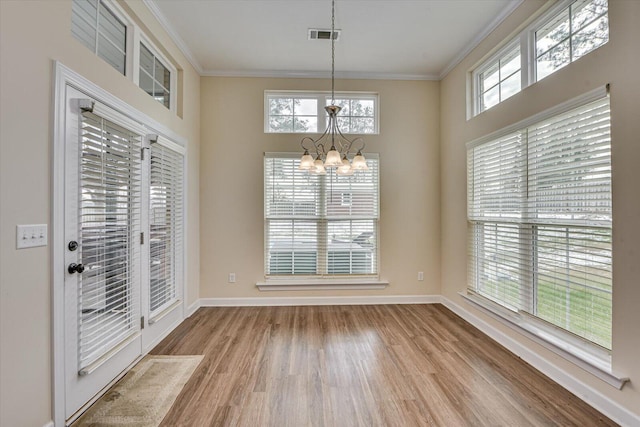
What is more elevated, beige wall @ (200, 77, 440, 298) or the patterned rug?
beige wall @ (200, 77, 440, 298)

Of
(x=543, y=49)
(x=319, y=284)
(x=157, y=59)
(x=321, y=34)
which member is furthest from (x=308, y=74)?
(x=319, y=284)

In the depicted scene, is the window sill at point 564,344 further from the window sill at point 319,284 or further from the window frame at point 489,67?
the window frame at point 489,67

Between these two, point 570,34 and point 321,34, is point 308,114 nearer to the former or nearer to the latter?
point 321,34

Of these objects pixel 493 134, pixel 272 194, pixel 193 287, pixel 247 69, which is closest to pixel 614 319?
pixel 493 134

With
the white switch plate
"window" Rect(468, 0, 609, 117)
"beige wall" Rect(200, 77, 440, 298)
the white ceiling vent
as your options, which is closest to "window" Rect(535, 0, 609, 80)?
"window" Rect(468, 0, 609, 117)

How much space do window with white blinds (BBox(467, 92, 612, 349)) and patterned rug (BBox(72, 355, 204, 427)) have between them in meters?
2.96

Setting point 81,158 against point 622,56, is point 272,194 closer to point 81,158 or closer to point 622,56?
point 81,158

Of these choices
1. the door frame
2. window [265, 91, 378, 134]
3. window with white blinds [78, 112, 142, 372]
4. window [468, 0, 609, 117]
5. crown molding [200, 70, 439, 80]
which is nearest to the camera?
the door frame

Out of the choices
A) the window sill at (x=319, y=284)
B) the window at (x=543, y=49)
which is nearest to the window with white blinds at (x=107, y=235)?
the window sill at (x=319, y=284)

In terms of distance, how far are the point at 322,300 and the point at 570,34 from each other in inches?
143

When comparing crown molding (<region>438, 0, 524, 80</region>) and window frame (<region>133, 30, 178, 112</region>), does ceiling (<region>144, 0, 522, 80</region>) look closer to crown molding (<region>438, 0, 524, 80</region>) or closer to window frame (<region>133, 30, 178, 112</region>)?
crown molding (<region>438, 0, 524, 80</region>)

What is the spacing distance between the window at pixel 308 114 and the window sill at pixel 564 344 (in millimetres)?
2685

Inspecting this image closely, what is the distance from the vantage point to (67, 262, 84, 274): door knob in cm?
172

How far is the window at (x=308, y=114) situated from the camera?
388 cm
